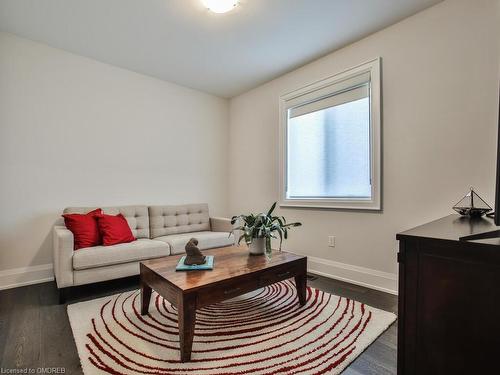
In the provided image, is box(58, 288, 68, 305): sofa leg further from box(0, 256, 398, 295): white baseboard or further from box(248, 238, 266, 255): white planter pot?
box(248, 238, 266, 255): white planter pot

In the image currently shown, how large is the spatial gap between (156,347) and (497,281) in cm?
167

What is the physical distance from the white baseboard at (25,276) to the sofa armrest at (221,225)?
1864 mm

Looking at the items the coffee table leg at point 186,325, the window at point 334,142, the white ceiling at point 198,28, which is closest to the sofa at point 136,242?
the window at point 334,142

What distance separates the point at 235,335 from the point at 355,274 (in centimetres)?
158

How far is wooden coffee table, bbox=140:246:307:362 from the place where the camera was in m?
1.48

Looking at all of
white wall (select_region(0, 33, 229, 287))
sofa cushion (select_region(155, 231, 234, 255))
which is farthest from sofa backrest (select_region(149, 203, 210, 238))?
white wall (select_region(0, 33, 229, 287))

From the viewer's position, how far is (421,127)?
2.35 metres

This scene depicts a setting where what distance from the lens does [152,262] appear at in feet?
6.63

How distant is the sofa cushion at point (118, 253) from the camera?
2295 millimetres

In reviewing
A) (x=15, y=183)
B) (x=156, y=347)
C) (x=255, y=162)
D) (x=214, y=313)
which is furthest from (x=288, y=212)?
(x=15, y=183)

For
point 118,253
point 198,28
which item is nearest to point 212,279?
point 118,253

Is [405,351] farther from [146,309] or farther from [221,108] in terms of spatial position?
[221,108]

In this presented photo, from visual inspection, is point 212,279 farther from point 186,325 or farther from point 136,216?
point 136,216

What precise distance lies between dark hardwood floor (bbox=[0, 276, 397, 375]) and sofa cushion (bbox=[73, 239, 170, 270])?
0.31 meters
